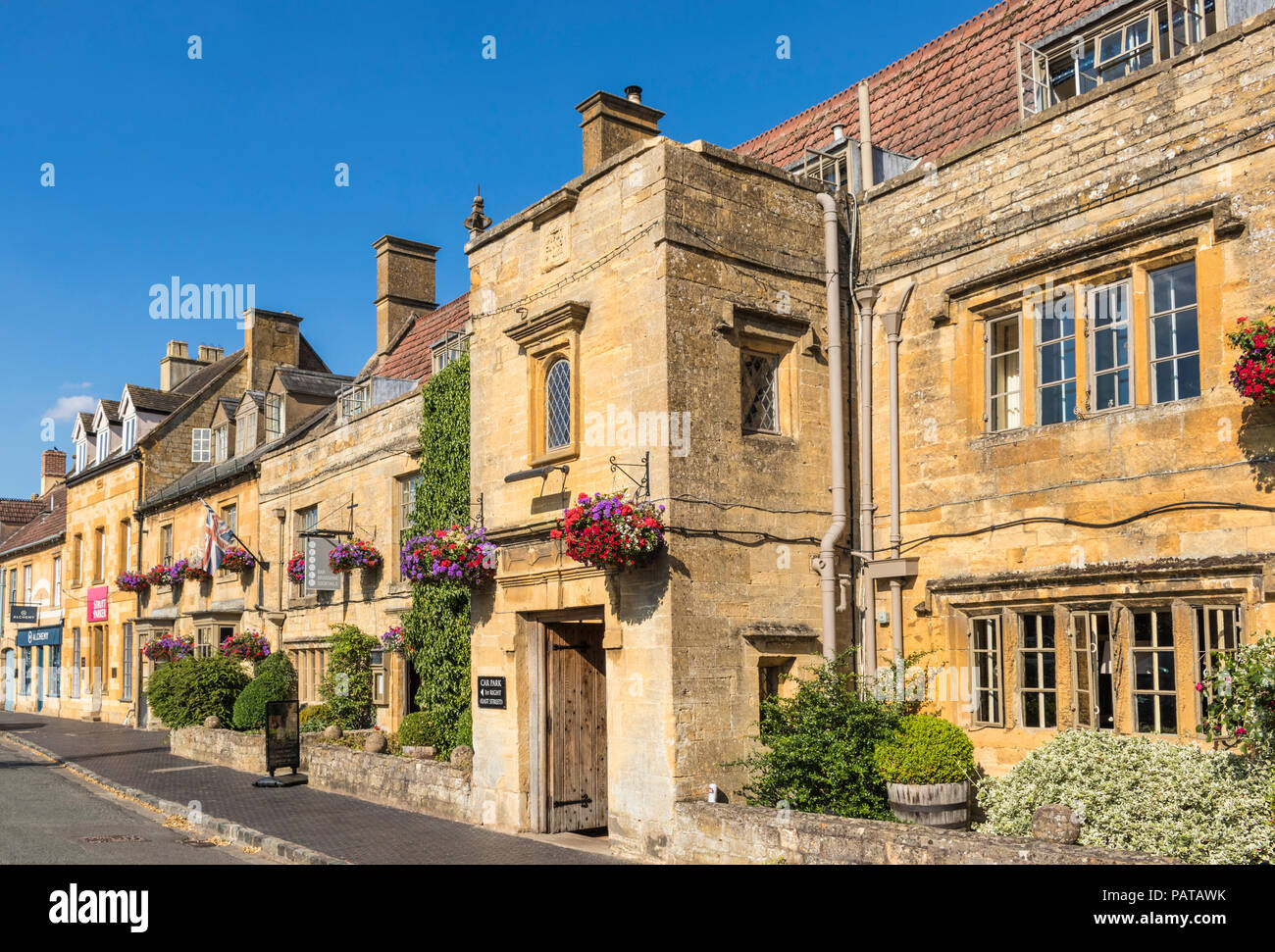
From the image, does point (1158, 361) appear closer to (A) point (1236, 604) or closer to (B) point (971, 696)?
(A) point (1236, 604)

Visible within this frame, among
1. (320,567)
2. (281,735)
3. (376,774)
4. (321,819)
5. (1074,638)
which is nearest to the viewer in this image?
(1074,638)

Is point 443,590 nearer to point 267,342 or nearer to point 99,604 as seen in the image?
point 267,342

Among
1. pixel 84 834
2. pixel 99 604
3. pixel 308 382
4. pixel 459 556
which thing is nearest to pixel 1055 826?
pixel 459 556

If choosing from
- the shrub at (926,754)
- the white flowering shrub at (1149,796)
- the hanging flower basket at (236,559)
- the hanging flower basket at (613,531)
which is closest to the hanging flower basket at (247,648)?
the hanging flower basket at (236,559)

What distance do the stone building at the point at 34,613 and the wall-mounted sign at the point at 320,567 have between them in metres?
22.4

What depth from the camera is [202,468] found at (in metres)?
33.2

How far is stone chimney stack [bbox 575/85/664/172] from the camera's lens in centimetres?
1491

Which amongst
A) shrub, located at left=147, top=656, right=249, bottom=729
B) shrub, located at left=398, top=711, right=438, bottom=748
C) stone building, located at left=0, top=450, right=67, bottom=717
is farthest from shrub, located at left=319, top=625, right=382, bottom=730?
stone building, located at left=0, top=450, right=67, bottom=717

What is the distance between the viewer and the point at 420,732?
18000 mm

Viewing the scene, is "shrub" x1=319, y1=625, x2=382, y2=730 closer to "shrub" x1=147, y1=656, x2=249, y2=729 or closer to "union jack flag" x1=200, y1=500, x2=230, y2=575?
"shrub" x1=147, y1=656, x2=249, y2=729

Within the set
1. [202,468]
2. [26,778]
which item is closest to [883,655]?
[26,778]

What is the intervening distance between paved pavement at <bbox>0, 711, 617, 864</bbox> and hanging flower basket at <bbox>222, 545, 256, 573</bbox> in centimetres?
432

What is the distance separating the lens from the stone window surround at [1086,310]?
10461mm

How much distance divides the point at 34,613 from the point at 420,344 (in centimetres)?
2523
